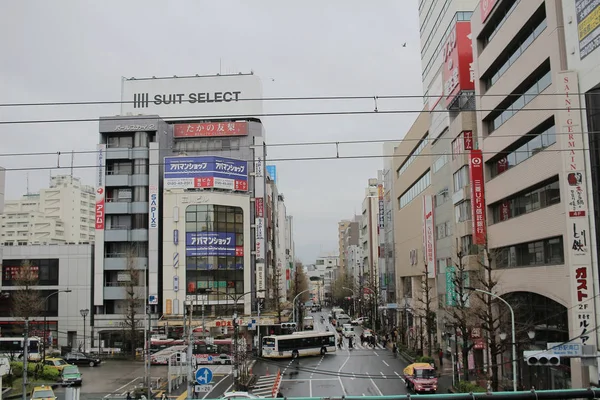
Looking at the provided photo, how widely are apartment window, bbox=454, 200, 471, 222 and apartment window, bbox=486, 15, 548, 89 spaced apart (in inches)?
359

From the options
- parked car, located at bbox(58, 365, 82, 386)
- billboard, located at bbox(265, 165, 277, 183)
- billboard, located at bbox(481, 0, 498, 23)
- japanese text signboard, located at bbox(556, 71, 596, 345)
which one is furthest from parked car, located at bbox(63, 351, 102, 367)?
billboard, located at bbox(265, 165, 277, 183)

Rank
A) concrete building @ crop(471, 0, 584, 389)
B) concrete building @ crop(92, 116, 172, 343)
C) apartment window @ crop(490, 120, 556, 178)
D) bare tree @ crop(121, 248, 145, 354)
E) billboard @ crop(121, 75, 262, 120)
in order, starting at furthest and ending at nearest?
billboard @ crop(121, 75, 262, 120)
concrete building @ crop(92, 116, 172, 343)
bare tree @ crop(121, 248, 145, 354)
apartment window @ crop(490, 120, 556, 178)
concrete building @ crop(471, 0, 584, 389)

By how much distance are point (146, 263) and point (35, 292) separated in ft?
41.2

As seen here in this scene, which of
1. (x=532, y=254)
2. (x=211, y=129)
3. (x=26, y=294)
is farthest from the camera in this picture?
(x=211, y=129)

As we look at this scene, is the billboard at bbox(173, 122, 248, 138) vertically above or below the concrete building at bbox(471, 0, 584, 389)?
above

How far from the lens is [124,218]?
6925 cm

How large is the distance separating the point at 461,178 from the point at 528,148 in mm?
11166

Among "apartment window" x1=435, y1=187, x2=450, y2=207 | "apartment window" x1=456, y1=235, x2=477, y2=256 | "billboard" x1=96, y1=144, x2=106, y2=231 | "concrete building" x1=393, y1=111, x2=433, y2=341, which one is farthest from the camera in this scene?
"billboard" x1=96, y1=144, x2=106, y2=231

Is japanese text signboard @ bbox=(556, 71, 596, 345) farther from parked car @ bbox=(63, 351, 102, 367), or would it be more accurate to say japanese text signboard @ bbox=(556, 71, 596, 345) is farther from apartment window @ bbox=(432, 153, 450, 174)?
parked car @ bbox=(63, 351, 102, 367)

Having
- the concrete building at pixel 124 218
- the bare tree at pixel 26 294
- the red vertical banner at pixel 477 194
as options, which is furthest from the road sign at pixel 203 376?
the concrete building at pixel 124 218

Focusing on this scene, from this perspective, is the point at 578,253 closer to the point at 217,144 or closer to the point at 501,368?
the point at 501,368

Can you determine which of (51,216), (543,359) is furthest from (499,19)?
(51,216)

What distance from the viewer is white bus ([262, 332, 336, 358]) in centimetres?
5622

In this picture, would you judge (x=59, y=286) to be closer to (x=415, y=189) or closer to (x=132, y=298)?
(x=132, y=298)
